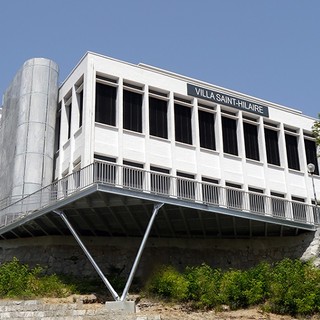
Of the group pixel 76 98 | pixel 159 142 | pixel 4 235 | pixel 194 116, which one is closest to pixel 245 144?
pixel 194 116

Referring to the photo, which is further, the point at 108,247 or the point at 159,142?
the point at 159,142

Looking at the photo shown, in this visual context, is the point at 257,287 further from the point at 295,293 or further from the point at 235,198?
the point at 235,198

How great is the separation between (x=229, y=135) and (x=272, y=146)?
2.98 metres

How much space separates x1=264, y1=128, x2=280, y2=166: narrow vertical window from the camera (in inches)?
1166

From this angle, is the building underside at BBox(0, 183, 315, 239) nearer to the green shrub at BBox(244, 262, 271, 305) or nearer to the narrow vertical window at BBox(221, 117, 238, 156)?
the green shrub at BBox(244, 262, 271, 305)

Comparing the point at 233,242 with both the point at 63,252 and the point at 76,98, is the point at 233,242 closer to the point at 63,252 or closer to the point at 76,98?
the point at 63,252

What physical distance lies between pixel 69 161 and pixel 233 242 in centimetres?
846

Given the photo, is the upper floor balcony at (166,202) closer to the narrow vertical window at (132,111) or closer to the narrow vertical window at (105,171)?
the narrow vertical window at (105,171)

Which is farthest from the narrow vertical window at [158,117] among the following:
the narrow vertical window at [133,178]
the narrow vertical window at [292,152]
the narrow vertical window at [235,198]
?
the narrow vertical window at [292,152]

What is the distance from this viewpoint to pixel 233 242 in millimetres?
24984

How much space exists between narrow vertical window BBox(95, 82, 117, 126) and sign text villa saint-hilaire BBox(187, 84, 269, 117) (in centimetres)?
442

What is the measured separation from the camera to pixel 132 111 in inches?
1012

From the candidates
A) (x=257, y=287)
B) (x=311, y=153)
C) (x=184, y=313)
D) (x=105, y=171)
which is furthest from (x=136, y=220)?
(x=311, y=153)

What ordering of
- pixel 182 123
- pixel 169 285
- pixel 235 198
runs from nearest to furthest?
pixel 169 285 < pixel 235 198 < pixel 182 123
